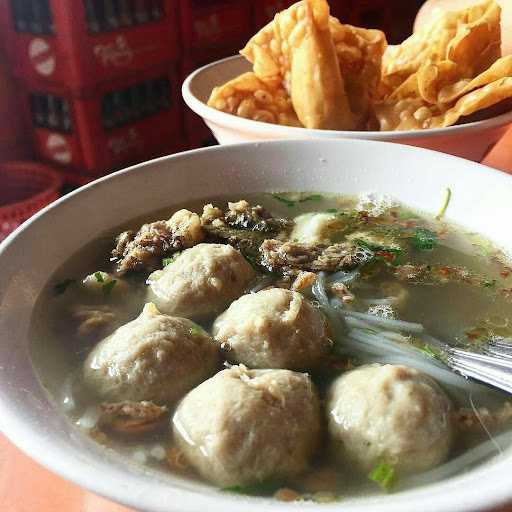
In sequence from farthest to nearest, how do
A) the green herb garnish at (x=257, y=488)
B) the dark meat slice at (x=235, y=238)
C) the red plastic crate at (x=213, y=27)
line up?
the red plastic crate at (x=213, y=27), the dark meat slice at (x=235, y=238), the green herb garnish at (x=257, y=488)

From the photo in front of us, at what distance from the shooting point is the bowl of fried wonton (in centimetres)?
150

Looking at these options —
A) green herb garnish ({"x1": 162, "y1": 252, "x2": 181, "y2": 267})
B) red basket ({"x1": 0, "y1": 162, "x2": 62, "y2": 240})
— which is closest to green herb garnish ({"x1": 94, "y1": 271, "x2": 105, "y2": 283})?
green herb garnish ({"x1": 162, "y1": 252, "x2": 181, "y2": 267})

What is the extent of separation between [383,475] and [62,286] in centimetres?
66

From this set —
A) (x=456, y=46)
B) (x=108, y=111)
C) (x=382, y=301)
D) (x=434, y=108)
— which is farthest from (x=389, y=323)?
(x=108, y=111)

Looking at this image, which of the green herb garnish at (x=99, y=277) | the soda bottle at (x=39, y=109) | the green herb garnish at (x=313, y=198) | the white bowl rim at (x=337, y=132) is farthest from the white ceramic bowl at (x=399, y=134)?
the soda bottle at (x=39, y=109)

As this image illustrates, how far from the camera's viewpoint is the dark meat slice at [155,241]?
115 centimetres

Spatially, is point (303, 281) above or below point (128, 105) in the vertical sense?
above

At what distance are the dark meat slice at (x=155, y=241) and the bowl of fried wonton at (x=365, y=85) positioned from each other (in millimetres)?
382

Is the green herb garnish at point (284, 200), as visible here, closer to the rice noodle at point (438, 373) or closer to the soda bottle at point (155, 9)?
the rice noodle at point (438, 373)

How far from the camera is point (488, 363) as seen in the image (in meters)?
0.89

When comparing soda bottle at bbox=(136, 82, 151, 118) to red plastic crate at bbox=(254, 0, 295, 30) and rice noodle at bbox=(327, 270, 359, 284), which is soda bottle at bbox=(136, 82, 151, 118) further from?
rice noodle at bbox=(327, 270, 359, 284)

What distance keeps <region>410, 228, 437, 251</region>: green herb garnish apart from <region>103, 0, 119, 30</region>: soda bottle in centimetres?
186

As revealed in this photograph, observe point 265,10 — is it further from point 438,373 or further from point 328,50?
point 438,373

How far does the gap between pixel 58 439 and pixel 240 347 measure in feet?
1.06
